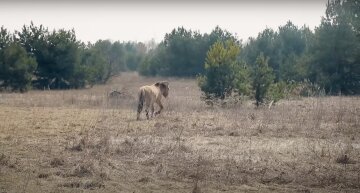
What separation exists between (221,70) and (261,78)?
2.06m

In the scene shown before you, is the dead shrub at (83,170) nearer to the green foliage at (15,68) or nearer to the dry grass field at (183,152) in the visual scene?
the dry grass field at (183,152)

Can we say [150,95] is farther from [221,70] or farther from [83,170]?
[83,170]

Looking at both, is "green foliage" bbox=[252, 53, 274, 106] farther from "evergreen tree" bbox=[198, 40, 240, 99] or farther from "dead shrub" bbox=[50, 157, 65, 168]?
"dead shrub" bbox=[50, 157, 65, 168]

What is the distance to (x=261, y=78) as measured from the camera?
69.6 ft

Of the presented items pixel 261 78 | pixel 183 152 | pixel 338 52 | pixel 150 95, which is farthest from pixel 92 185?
pixel 338 52

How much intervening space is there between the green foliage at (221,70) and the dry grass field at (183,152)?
15.0 feet

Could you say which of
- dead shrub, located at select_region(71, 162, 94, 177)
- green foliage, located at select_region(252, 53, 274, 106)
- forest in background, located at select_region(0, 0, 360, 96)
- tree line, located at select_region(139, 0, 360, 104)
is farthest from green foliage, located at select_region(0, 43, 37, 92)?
dead shrub, located at select_region(71, 162, 94, 177)

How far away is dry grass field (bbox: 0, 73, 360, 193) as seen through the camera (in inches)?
309

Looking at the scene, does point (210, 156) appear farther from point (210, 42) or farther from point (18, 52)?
point (210, 42)

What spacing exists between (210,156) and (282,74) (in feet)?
83.3

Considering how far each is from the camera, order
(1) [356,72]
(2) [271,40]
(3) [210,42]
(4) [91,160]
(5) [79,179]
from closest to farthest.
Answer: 1. (5) [79,179]
2. (4) [91,160]
3. (1) [356,72]
4. (2) [271,40]
5. (3) [210,42]

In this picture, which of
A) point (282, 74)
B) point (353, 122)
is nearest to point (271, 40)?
point (282, 74)

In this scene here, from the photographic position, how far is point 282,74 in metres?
33.9

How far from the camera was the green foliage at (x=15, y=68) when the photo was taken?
31.9 meters
